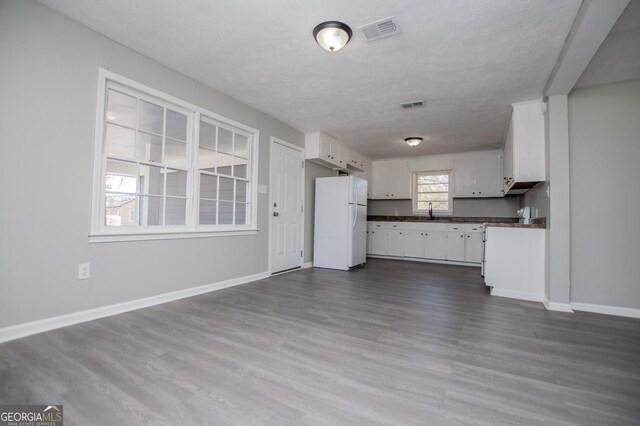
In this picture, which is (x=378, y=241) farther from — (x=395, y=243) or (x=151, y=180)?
(x=151, y=180)

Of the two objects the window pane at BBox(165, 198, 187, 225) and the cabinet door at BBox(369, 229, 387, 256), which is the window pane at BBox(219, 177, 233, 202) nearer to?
the window pane at BBox(165, 198, 187, 225)

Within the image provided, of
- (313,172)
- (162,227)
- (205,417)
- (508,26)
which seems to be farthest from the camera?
(313,172)

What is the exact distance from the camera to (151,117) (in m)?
2.97

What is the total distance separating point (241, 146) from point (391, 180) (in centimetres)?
410

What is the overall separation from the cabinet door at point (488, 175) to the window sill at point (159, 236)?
4829mm

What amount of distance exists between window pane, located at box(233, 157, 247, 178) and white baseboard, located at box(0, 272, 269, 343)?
1.43 meters

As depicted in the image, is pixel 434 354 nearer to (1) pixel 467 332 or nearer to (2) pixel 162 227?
(1) pixel 467 332

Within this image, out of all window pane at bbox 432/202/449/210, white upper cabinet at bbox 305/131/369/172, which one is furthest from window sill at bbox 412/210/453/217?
white upper cabinet at bbox 305/131/369/172

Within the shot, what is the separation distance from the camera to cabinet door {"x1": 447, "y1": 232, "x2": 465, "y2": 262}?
6023mm

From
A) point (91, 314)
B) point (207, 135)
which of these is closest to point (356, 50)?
point (207, 135)

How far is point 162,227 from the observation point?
305cm

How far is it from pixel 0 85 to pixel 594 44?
4287 millimetres

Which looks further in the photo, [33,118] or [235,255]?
[235,255]

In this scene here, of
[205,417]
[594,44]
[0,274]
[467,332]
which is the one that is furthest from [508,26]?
[0,274]
